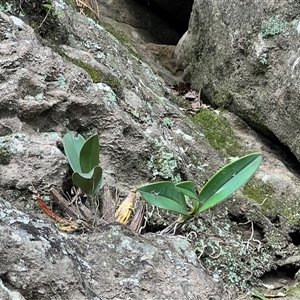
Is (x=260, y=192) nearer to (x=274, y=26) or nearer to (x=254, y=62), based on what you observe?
(x=254, y=62)

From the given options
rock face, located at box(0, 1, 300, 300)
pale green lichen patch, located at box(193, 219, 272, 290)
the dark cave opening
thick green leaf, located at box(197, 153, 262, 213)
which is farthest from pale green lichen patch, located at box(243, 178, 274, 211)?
the dark cave opening

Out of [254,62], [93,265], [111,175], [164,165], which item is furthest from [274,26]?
[93,265]

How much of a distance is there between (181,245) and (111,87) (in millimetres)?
867

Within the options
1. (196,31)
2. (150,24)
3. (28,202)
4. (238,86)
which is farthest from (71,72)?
(150,24)

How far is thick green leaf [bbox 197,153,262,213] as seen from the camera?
5.12ft

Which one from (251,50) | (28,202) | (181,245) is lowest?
(28,202)

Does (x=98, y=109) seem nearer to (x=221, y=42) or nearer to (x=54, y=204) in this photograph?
(x=54, y=204)

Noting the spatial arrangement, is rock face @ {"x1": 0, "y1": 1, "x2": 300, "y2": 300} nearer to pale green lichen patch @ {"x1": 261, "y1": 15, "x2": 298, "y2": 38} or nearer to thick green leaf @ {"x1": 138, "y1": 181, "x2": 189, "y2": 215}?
thick green leaf @ {"x1": 138, "y1": 181, "x2": 189, "y2": 215}

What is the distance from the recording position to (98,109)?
199 centimetres

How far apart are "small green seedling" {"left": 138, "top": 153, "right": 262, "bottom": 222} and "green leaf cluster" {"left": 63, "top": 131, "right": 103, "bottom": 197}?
0.16 metres

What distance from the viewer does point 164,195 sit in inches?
61.0

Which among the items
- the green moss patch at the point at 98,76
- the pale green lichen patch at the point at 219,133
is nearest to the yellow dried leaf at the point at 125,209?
the green moss patch at the point at 98,76

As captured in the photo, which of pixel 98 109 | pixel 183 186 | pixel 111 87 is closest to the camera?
pixel 183 186

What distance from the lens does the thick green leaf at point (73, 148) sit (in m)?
1.59
